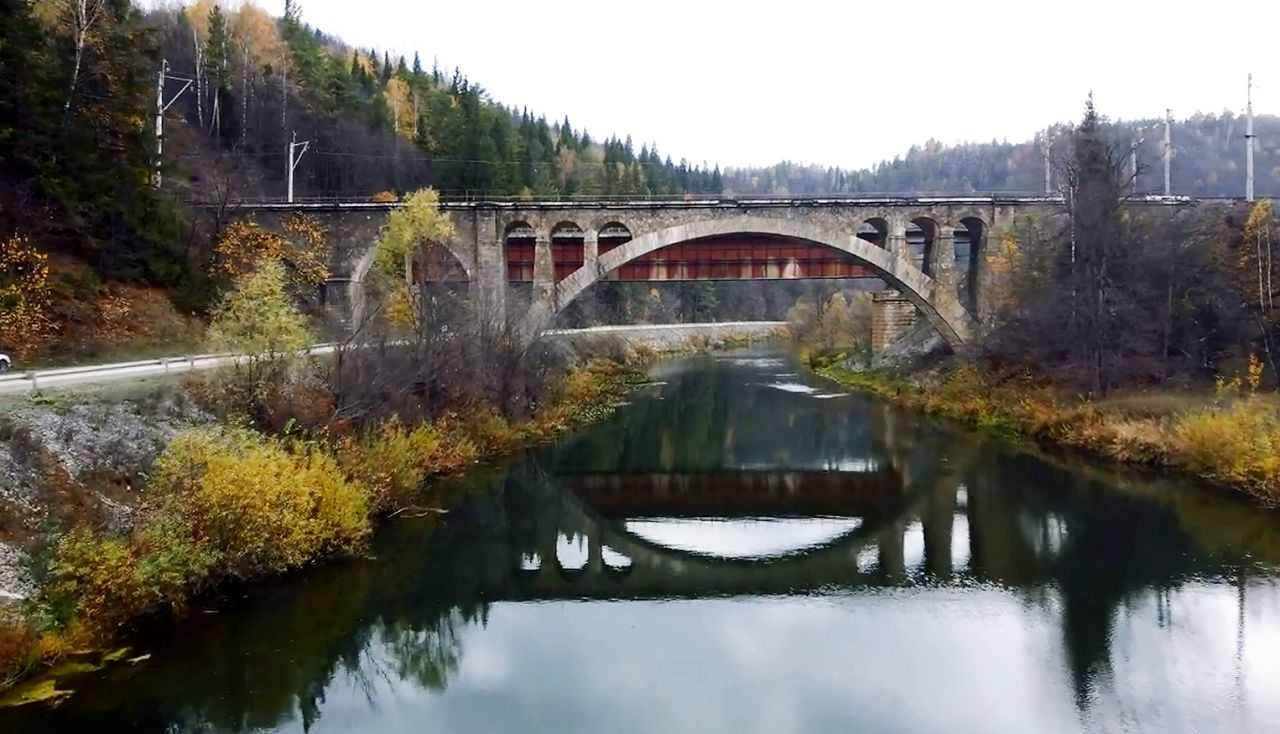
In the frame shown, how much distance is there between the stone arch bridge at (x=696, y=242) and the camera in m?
30.7

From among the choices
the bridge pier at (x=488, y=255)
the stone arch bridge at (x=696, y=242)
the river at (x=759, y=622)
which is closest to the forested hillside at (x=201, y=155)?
the stone arch bridge at (x=696, y=242)

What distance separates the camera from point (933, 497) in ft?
64.5

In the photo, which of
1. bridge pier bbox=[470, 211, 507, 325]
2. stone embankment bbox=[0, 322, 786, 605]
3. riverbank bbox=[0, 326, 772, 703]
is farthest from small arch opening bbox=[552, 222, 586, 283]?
stone embankment bbox=[0, 322, 786, 605]

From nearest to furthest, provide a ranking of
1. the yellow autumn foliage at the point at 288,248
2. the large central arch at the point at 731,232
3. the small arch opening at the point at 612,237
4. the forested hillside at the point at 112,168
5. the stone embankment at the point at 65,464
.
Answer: the stone embankment at the point at 65,464 < the forested hillside at the point at 112,168 < the yellow autumn foliage at the point at 288,248 < the large central arch at the point at 731,232 < the small arch opening at the point at 612,237

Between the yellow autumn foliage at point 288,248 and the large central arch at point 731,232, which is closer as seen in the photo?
the yellow autumn foliage at point 288,248

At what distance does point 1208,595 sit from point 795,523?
299 inches

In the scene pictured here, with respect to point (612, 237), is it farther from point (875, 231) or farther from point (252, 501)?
point (252, 501)

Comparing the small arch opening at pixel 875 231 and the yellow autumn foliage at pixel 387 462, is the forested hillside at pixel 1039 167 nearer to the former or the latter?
the small arch opening at pixel 875 231

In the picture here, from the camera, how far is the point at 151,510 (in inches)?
457

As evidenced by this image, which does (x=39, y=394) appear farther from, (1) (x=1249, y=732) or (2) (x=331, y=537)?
(1) (x=1249, y=732)

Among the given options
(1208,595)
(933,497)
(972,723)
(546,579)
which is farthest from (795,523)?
(972,723)

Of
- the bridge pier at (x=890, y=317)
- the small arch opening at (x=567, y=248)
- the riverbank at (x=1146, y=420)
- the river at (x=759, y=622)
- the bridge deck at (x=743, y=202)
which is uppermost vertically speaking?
the bridge deck at (x=743, y=202)

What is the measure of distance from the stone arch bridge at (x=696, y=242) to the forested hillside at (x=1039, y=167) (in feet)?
15.7

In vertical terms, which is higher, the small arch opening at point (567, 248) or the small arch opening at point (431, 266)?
the small arch opening at point (567, 248)
